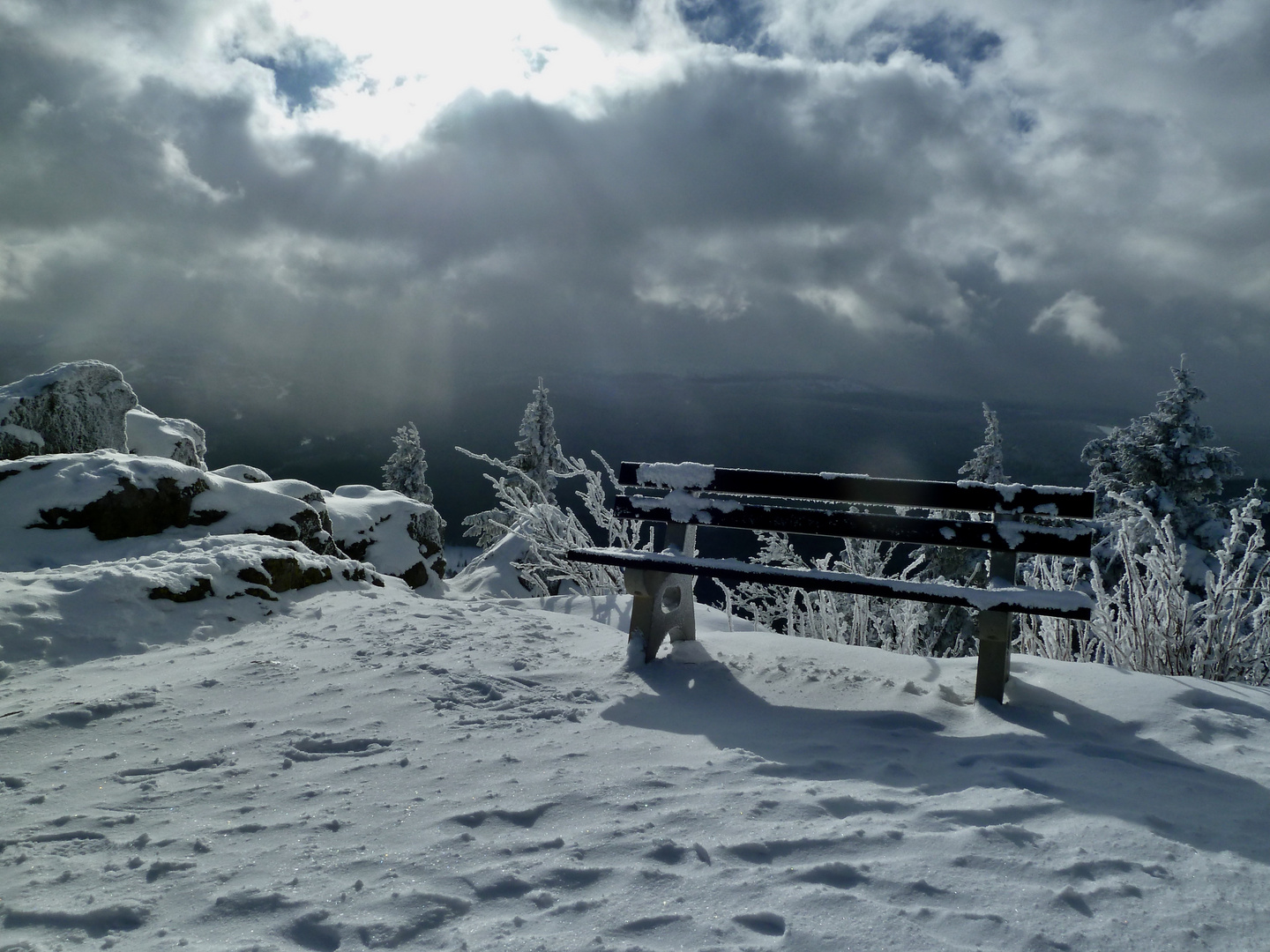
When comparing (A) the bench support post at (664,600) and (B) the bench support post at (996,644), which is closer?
(B) the bench support post at (996,644)

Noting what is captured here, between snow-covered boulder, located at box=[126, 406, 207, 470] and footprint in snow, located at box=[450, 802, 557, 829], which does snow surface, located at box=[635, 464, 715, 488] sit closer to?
footprint in snow, located at box=[450, 802, 557, 829]

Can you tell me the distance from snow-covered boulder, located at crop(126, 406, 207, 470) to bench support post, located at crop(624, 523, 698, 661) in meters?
9.96

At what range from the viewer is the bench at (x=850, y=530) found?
3301mm

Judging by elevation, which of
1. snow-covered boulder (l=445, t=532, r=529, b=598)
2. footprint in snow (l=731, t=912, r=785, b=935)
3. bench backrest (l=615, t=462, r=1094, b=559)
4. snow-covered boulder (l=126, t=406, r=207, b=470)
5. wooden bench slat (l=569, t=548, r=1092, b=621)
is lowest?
snow-covered boulder (l=445, t=532, r=529, b=598)

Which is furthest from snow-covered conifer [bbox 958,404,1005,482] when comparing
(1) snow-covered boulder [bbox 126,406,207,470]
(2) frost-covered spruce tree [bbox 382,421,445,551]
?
(2) frost-covered spruce tree [bbox 382,421,445,551]

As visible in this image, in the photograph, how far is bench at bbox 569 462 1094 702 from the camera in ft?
10.8

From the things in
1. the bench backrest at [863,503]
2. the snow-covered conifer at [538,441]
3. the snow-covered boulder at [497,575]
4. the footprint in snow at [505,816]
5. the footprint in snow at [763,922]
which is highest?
the snow-covered conifer at [538,441]

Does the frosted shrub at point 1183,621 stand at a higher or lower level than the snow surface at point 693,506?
lower

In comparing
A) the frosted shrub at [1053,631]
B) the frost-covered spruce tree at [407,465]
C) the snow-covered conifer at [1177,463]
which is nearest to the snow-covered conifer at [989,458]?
the snow-covered conifer at [1177,463]

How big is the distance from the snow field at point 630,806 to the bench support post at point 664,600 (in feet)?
0.66

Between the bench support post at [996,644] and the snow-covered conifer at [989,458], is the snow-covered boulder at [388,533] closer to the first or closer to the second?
the bench support post at [996,644]

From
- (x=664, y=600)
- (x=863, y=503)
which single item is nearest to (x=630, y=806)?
(x=664, y=600)

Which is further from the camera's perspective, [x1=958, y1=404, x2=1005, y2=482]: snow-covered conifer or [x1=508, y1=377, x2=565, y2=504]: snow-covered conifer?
[x1=508, y1=377, x2=565, y2=504]: snow-covered conifer

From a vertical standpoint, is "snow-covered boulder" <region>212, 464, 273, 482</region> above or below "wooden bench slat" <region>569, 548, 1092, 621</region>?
above
